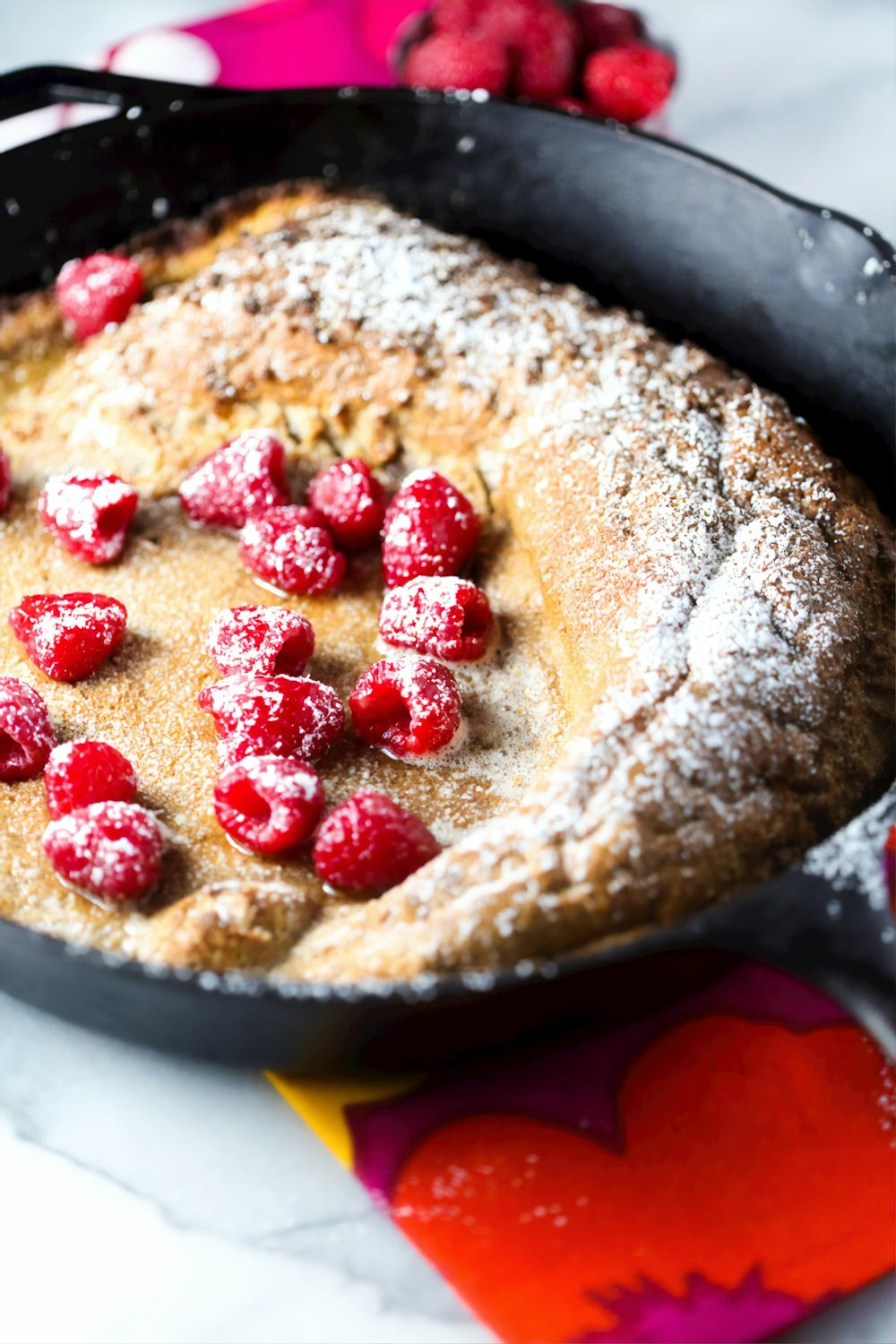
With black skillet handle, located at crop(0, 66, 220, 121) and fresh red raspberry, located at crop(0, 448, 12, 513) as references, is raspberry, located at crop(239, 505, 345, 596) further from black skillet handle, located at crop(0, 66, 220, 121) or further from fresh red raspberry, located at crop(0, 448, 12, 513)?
black skillet handle, located at crop(0, 66, 220, 121)

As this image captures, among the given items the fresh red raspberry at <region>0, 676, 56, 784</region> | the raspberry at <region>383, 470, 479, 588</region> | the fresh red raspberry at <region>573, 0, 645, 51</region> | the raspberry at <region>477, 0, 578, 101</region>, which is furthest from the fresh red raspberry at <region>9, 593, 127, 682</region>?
the fresh red raspberry at <region>573, 0, 645, 51</region>

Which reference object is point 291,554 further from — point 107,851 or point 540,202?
point 540,202

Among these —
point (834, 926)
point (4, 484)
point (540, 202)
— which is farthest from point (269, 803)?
point (540, 202)

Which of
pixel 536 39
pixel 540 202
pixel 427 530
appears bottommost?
pixel 427 530

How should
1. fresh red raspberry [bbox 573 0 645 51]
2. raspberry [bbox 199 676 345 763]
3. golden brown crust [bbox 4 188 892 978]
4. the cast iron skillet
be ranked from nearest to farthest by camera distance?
golden brown crust [bbox 4 188 892 978]
raspberry [bbox 199 676 345 763]
the cast iron skillet
fresh red raspberry [bbox 573 0 645 51]

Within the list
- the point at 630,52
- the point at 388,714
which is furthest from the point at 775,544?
the point at 630,52

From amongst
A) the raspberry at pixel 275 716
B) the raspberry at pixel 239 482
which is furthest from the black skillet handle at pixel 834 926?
the raspberry at pixel 239 482

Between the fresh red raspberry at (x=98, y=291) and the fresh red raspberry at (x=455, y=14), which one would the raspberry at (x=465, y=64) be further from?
the fresh red raspberry at (x=98, y=291)

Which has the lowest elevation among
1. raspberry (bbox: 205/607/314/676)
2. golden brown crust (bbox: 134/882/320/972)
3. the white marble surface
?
the white marble surface
